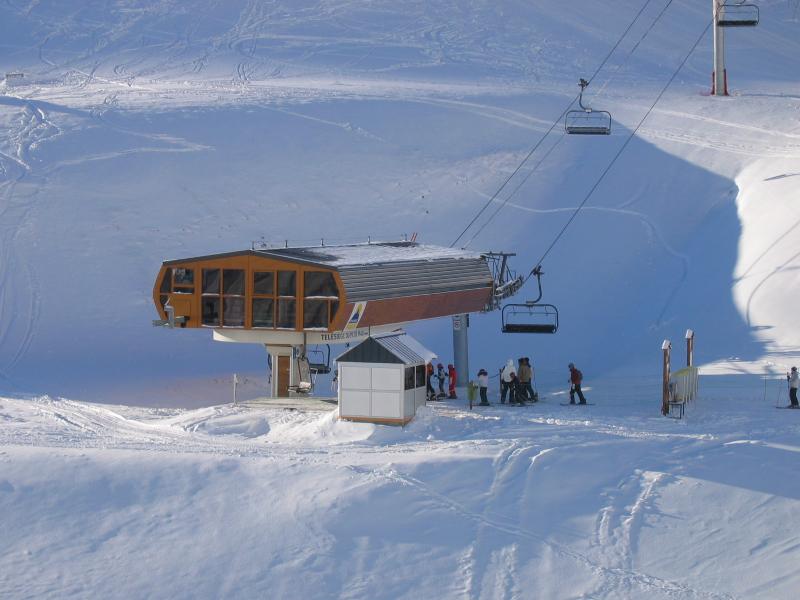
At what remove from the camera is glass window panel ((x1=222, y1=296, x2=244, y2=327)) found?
2811 cm

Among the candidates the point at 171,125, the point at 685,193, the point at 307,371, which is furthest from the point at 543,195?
the point at 307,371

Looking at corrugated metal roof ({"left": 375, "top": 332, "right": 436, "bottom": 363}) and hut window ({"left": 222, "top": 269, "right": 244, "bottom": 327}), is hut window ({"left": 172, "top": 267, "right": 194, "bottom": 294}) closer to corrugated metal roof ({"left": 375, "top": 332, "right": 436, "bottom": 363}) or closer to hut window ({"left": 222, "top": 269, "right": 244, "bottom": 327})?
hut window ({"left": 222, "top": 269, "right": 244, "bottom": 327})

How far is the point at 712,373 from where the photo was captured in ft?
102

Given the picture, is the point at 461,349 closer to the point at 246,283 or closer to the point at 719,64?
the point at 246,283

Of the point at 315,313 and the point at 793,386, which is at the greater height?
the point at 315,313

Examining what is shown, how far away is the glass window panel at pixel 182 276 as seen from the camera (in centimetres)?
2833

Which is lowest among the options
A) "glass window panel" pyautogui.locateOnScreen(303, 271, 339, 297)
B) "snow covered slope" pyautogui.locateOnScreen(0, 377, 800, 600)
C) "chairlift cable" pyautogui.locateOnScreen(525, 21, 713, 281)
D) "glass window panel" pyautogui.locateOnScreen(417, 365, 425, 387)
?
"snow covered slope" pyautogui.locateOnScreen(0, 377, 800, 600)

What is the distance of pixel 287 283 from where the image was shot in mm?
27859

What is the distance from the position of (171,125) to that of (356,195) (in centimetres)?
883

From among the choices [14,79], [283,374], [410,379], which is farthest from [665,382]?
[14,79]

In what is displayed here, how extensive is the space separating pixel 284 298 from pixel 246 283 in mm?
871

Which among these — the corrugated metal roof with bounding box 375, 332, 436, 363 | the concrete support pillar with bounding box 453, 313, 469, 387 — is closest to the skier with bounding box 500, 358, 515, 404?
the concrete support pillar with bounding box 453, 313, 469, 387

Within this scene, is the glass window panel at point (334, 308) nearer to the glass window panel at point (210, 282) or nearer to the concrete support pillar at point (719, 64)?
the glass window panel at point (210, 282)

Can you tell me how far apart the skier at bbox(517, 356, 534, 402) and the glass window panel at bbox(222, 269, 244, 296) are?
6.51 m
